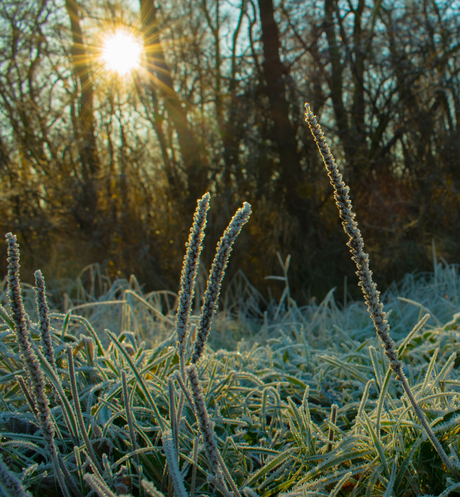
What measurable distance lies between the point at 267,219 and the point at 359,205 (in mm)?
1019

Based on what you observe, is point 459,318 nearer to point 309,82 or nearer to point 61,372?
point 61,372

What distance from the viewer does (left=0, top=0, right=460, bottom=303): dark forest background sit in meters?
4.25

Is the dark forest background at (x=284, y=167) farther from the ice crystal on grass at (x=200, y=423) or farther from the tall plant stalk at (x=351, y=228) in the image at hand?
the tall plant stalk at (x=351, y=228)

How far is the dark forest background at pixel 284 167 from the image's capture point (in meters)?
4.25

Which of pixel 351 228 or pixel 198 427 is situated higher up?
pixel 351 228

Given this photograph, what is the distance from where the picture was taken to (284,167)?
14.7 ft

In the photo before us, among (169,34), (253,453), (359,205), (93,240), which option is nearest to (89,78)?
(169,34)

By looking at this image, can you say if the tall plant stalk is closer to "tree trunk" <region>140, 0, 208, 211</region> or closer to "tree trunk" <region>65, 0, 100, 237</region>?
"tree trunk" <region>140, 0, 208, 211</region>

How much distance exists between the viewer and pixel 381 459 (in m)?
0.89

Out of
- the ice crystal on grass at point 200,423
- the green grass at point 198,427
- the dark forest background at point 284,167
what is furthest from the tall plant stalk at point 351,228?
the dark forest background at point 284,167

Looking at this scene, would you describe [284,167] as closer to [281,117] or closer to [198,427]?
[281,117]

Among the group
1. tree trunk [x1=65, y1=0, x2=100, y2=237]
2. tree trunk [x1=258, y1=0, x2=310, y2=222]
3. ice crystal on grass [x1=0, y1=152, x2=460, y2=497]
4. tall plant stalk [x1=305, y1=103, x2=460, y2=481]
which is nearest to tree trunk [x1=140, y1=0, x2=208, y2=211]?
tree trunk [x1=258, y1=0, x2=310, y2=222]

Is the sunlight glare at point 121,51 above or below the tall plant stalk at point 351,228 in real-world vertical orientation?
above

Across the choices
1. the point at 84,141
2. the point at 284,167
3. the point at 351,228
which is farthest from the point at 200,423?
the point at 84,141
